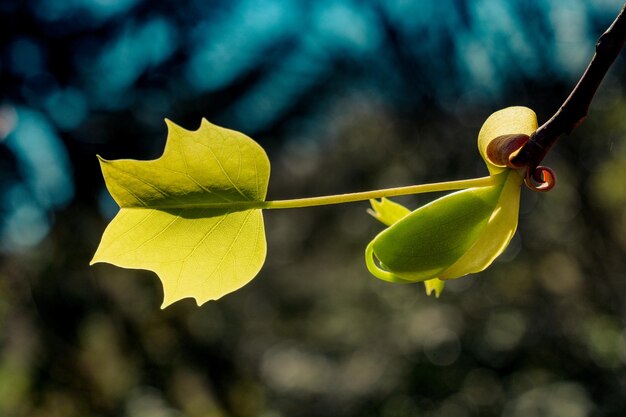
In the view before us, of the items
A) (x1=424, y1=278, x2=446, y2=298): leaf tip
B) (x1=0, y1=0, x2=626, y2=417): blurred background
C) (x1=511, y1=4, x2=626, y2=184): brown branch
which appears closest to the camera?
(x1=511, y1=4, x2=626, y2=184): brown branch

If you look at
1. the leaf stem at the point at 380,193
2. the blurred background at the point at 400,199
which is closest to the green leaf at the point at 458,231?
the leaf stem at the point at 380,193

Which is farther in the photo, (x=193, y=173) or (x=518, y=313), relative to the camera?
(x=518, y=313)

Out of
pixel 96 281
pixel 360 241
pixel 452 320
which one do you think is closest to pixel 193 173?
pixel 96 281

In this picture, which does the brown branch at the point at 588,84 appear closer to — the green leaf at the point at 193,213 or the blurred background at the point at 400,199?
the green leaf at the point at 193,213

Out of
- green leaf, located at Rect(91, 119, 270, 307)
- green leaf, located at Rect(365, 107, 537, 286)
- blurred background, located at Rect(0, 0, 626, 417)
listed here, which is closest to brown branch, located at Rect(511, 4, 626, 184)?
green leaf, located at Rect(365, 107, 537, 286)

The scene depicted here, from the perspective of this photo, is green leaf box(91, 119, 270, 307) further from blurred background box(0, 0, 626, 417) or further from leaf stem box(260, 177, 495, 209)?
blurred background box(0, 0, 626, 417)

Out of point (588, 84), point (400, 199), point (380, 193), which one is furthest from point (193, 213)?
point (400, 199)

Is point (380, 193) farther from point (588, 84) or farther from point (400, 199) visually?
point (400, 199)

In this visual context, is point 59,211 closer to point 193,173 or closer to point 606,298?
point 606,298
